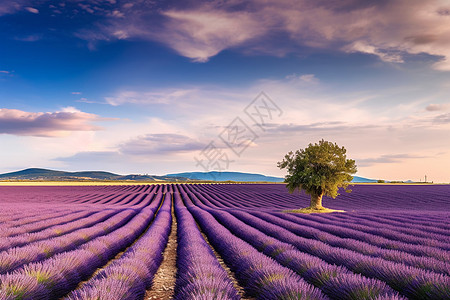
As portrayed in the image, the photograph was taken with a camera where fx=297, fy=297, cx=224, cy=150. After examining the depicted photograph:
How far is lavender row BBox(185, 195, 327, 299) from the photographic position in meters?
3.24

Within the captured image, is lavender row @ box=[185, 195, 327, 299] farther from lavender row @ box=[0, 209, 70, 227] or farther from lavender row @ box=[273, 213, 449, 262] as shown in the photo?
lavender row @ box=[0, 209, 70, 227]

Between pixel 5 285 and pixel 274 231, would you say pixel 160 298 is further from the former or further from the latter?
pixel 274 231

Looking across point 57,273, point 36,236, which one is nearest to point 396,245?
point 57,273

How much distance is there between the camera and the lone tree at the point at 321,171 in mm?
20984

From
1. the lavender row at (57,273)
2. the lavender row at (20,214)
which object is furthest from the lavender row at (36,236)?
the lavender row at (20,214)

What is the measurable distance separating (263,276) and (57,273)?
292 cm

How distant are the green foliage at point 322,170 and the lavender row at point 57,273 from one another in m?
16.1

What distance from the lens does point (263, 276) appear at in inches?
165

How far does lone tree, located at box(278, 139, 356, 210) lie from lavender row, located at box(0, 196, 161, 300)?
16135mm

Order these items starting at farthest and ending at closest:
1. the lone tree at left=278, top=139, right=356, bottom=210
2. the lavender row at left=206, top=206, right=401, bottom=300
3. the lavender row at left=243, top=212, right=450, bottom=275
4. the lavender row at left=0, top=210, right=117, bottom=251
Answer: the lone tree at left=278, top=139, right=356, bottom=210
the lavender row at left=0, top=210, right=117, bottom=251
the lavender row at left=243, top=212, right=450, bottom=275
the lavender row at left=206, top=206, right=401, bottom=300

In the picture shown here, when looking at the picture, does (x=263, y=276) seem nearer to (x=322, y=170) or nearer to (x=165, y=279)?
(x=165, y=279)

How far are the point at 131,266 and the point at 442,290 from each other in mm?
4026

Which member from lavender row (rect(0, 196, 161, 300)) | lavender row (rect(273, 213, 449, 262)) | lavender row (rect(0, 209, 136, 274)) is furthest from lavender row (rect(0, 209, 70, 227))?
lavender row (rect(273, 213, 449, 262))

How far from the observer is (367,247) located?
20.3 feet
